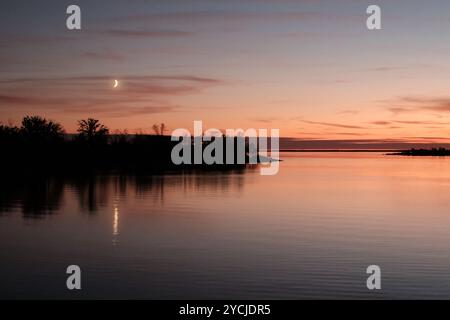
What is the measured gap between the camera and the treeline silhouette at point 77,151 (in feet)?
349

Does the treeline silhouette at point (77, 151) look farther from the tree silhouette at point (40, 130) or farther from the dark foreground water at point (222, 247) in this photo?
the dark foreground water at point (222, 247)

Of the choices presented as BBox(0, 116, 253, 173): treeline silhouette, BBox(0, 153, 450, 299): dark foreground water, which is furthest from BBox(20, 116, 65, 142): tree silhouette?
BBox(0, 153, 450, 299): dark foreground water

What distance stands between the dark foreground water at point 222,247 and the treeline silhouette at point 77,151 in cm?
5786

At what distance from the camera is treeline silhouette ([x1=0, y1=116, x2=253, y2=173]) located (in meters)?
106

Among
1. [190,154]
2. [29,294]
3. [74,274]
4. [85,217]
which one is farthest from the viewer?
[190,154]

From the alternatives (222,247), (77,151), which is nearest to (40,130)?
(77,151)

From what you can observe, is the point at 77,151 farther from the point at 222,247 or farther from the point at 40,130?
the point at 222,247

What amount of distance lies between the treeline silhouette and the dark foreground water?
190 ft

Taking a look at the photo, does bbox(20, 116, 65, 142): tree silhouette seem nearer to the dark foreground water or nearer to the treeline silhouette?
the treeline silhouette
